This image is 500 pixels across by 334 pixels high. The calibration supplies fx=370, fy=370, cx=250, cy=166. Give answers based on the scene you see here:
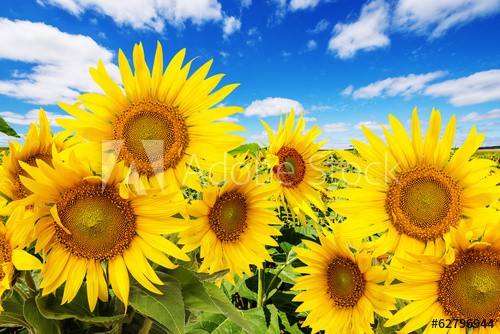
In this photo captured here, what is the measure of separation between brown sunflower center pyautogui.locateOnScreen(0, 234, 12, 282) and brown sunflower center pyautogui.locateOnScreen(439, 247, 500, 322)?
6.41 feet

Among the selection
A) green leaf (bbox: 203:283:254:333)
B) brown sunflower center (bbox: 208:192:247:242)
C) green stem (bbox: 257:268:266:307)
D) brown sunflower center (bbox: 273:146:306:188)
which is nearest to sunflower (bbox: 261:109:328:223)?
brown sunflower center (bbox: 273:146:306:188)

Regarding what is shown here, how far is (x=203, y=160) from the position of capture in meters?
1.64

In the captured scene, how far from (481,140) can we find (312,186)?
1.73 metres

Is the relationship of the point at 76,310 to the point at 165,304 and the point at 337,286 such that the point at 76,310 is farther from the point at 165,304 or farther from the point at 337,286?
the point at 337,286

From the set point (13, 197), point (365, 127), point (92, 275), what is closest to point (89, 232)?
point (92, 275)

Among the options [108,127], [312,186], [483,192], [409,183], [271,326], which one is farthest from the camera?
[312,186]

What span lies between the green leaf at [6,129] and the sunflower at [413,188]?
1.55 m

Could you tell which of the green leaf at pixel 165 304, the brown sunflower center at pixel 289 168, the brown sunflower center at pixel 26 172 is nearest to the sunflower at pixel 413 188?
the green leaf at pixel 165 304

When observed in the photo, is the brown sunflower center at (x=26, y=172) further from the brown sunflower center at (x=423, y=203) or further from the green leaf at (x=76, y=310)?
the brown sunflower center at (x=423, y=203)

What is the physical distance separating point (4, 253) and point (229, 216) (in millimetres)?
1165

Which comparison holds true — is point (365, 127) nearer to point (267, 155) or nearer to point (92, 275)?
point (267, 155)

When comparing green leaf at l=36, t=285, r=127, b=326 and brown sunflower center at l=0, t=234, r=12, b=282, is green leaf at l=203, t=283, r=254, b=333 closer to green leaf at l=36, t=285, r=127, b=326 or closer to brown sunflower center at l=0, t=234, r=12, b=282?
green leaf at l=36, t=285, r=127, b=326

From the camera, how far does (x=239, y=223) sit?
7.45 feet

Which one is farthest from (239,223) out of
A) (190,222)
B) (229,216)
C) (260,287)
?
(260,287)
